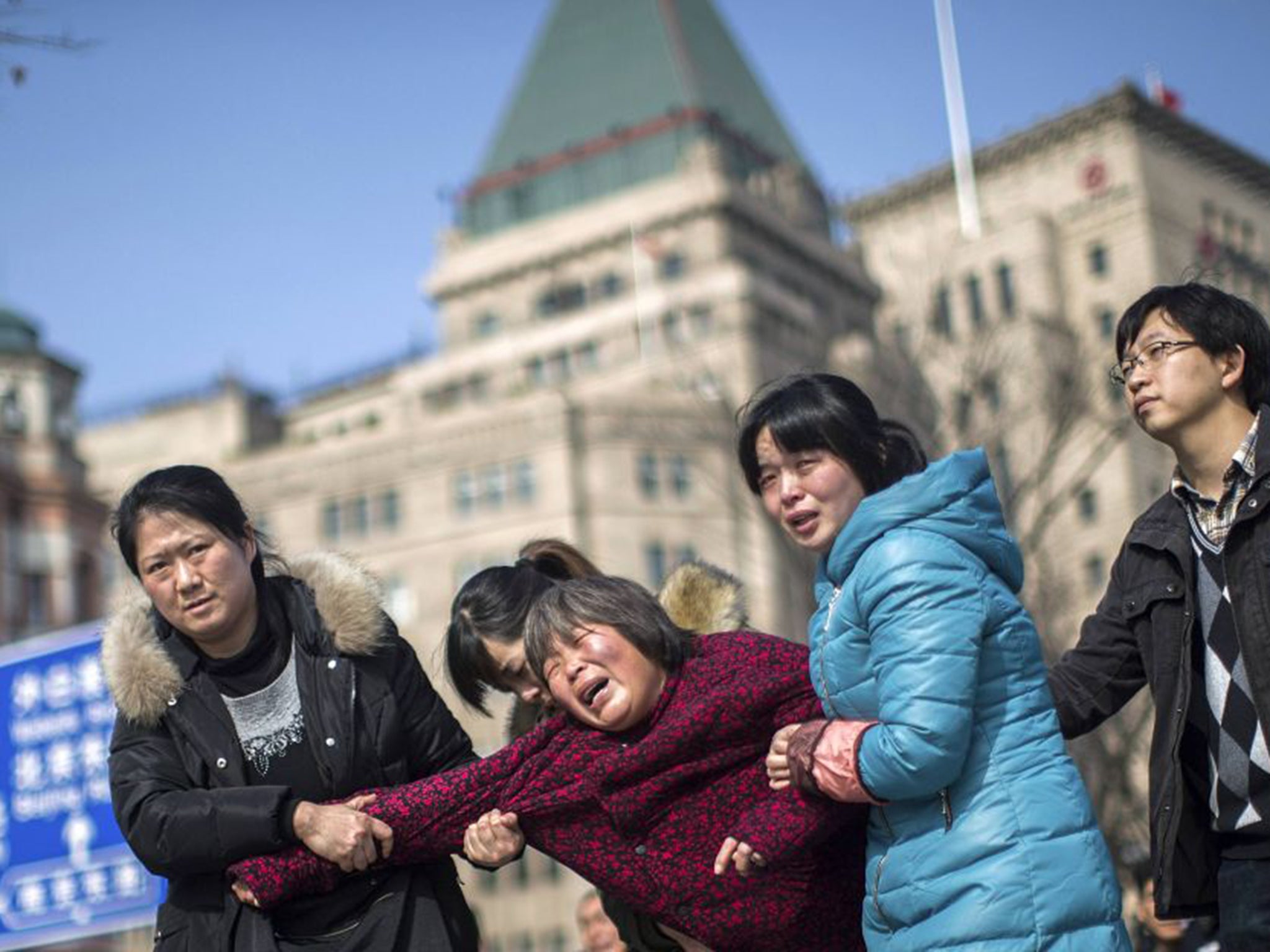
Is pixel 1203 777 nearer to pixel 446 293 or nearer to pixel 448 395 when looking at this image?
pixel 448 395

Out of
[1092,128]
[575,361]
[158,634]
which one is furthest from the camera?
[1092,128]

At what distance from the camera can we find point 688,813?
4812 millimetres

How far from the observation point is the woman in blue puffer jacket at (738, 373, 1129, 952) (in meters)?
4.16

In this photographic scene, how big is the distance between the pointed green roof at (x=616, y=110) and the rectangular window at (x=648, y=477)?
61.5 feet

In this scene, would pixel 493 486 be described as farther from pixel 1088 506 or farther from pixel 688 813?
pixel 688 813

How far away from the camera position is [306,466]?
5831 cm

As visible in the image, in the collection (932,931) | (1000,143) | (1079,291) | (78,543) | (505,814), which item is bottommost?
(932,931)

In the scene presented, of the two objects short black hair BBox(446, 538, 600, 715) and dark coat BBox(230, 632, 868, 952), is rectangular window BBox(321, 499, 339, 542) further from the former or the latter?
dark coat BBox(230, 632, 868, 952)

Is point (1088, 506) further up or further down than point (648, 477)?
further down

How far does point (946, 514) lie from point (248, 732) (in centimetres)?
215

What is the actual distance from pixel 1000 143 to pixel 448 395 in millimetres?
25915

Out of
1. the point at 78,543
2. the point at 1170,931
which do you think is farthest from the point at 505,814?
the point at 78,543

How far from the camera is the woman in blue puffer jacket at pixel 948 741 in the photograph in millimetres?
4164

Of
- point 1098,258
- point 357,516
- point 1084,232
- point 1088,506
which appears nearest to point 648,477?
point 357,516
